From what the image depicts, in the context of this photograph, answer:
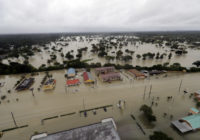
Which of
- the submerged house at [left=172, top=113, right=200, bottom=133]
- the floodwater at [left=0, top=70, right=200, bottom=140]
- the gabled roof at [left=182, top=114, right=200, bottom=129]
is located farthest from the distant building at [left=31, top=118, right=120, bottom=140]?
the gabled roof at [left=182, top=114, right=200, bottom=129]

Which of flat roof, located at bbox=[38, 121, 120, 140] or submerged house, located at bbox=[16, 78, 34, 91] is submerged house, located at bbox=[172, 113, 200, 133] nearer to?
flat roof, located at bbox=[38, 121, 120, 140]

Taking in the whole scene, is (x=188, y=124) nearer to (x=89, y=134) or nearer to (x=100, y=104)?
(x=100, y=104)

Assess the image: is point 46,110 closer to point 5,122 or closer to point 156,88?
point 5,122

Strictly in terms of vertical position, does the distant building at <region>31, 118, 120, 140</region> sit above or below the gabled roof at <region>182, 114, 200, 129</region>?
above

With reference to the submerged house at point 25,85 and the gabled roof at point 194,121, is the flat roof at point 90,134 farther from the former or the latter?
the submerged house at point 25,85

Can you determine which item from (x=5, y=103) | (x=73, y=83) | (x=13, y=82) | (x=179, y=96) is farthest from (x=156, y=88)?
(x=13, y=82)

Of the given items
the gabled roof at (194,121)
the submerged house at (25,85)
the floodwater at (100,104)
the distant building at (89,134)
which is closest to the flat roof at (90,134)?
the distant building at (89,134)
